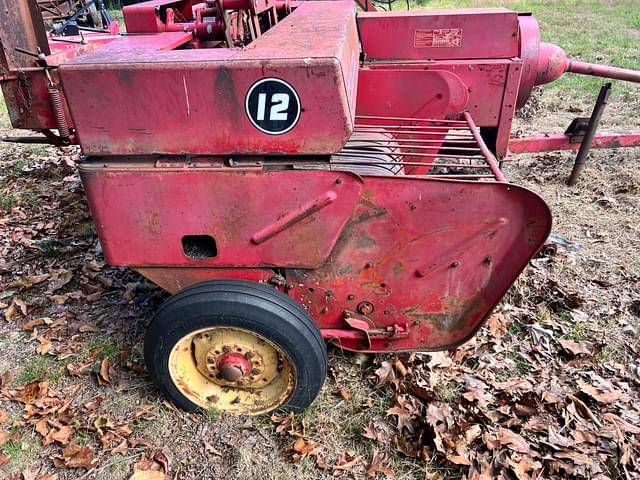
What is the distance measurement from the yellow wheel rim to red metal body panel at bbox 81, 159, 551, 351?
30 cm

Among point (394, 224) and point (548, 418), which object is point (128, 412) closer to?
point (394, 224)

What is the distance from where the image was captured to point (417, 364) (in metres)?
3.09

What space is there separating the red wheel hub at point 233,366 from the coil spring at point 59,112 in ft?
6.11

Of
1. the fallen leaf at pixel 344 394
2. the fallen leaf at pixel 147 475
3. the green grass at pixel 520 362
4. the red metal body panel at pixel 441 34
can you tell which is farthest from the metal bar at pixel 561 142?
the fallen leaf at pixel 147 475

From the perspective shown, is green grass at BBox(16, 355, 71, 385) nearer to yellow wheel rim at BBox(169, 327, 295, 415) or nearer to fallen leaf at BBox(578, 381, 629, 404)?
yellow wheel rim at BBox(169, 327, 295, 415)

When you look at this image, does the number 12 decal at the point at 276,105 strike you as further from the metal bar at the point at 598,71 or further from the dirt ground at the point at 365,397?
the metal bar at the point at 598,71

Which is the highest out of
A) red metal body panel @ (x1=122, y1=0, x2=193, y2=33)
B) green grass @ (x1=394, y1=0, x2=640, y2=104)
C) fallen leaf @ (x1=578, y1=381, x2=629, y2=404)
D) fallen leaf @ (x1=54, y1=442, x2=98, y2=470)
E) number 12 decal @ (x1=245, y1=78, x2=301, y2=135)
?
red metal body panel @ (x1=122, y1=0, x2=193, y2=33)

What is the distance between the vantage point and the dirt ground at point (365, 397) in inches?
100

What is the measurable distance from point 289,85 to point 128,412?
1.94m

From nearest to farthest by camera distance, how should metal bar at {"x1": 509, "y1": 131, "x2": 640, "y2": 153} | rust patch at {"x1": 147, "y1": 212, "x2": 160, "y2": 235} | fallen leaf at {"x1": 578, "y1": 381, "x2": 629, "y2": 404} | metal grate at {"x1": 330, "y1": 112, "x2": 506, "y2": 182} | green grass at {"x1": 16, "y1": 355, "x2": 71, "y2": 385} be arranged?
rust patch at {"x1": 147, "y1": 212, "x2": 160, "y2": 235} < metal grate at {"x1": 330, "y1": 112, "x2": 506, "y2": 182} < fallen leaf at {"x1": 578, "y1": 381, "x2": 629, "y2": 404} < green grass at {"x1": 16, "y1": 355, "x2": 71, "y2": 385} < metal bar at {"x1": 509, "y1": 131, "x2": 640, "y2": 153}

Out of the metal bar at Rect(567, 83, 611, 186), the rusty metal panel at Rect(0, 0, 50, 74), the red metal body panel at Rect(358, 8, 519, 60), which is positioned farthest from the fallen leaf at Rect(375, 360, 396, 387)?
the metal bar at Rect(567, 83, 611, 186)

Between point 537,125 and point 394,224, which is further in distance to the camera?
point 537,125

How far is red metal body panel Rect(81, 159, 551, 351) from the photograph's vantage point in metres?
2.32

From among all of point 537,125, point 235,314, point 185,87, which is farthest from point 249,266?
point 537,125
